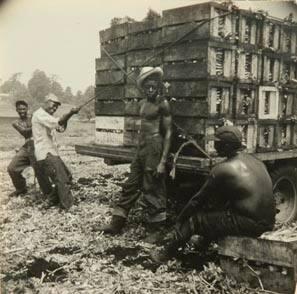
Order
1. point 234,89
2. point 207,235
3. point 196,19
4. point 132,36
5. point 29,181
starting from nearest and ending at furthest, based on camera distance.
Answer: point 207,235 → point 196,19 → point 234,89 → point 132,36 → point 29,181

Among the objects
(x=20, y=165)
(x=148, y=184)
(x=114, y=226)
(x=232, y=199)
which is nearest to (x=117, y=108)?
(x=148, y=184)

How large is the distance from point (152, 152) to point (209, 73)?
99 cm

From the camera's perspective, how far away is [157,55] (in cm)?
489

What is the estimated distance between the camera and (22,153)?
22.4 feet

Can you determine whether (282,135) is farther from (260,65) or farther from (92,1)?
(92,1)

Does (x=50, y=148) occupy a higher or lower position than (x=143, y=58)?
lower

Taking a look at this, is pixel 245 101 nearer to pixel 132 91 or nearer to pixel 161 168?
pixel 161 168

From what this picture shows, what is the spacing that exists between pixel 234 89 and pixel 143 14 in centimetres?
124

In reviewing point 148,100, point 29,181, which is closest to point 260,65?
point 148,100

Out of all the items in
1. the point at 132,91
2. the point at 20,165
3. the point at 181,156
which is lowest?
the point at 20,165

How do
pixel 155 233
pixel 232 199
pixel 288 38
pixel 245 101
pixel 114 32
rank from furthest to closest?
pixel 114 32
pixel 288 38
pixel 245 101
pixel 155 233
pixel 232 199

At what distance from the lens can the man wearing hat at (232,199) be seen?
349 cm

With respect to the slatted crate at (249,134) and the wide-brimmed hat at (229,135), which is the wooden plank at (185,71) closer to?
the slatted crate at (249,134)

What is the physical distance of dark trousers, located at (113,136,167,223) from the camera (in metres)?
4.64
